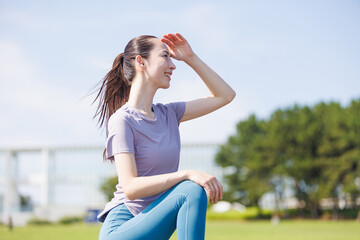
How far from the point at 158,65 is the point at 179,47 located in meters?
0.38

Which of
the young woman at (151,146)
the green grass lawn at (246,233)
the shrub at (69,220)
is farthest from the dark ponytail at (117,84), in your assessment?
the shrub at (69,220)

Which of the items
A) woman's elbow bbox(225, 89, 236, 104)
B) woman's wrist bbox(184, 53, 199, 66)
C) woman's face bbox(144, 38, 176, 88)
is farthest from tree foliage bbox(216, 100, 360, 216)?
woman's face bbox(144, 38, 176, 88)

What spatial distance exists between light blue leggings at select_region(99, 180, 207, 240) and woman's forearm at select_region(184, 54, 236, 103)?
37.9 inches

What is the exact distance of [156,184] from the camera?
197 cm

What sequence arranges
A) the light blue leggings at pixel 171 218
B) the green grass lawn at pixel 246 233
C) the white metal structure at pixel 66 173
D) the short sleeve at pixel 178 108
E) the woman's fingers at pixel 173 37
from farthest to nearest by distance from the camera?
the white metal structure at pixel 66 173 → the green grass lawn at pixel 246 233 → the woman's fingers at pixel 173 37 → the short sleeve at pixel 178 108 → the light blue leggings at pixel 171 218

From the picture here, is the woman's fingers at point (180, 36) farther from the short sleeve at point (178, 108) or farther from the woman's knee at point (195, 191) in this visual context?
the woman's knee at point (195, 191)

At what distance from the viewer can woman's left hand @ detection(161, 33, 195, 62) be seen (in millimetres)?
2693

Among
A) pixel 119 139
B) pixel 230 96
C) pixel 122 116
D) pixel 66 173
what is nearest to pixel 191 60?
pixel 230 96

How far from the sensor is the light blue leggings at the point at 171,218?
186 centimetres

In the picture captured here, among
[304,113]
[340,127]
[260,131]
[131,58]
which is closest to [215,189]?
[131,58]

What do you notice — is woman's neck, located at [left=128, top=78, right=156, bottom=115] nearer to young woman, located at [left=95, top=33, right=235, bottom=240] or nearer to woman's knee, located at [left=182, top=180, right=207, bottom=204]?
young woman, located at [left=95, top=33, right=235, bottom=240]

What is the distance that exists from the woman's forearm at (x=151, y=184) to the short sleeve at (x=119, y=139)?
0.16 metres

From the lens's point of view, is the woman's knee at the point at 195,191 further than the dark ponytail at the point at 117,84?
No

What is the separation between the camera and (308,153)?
39.6m
